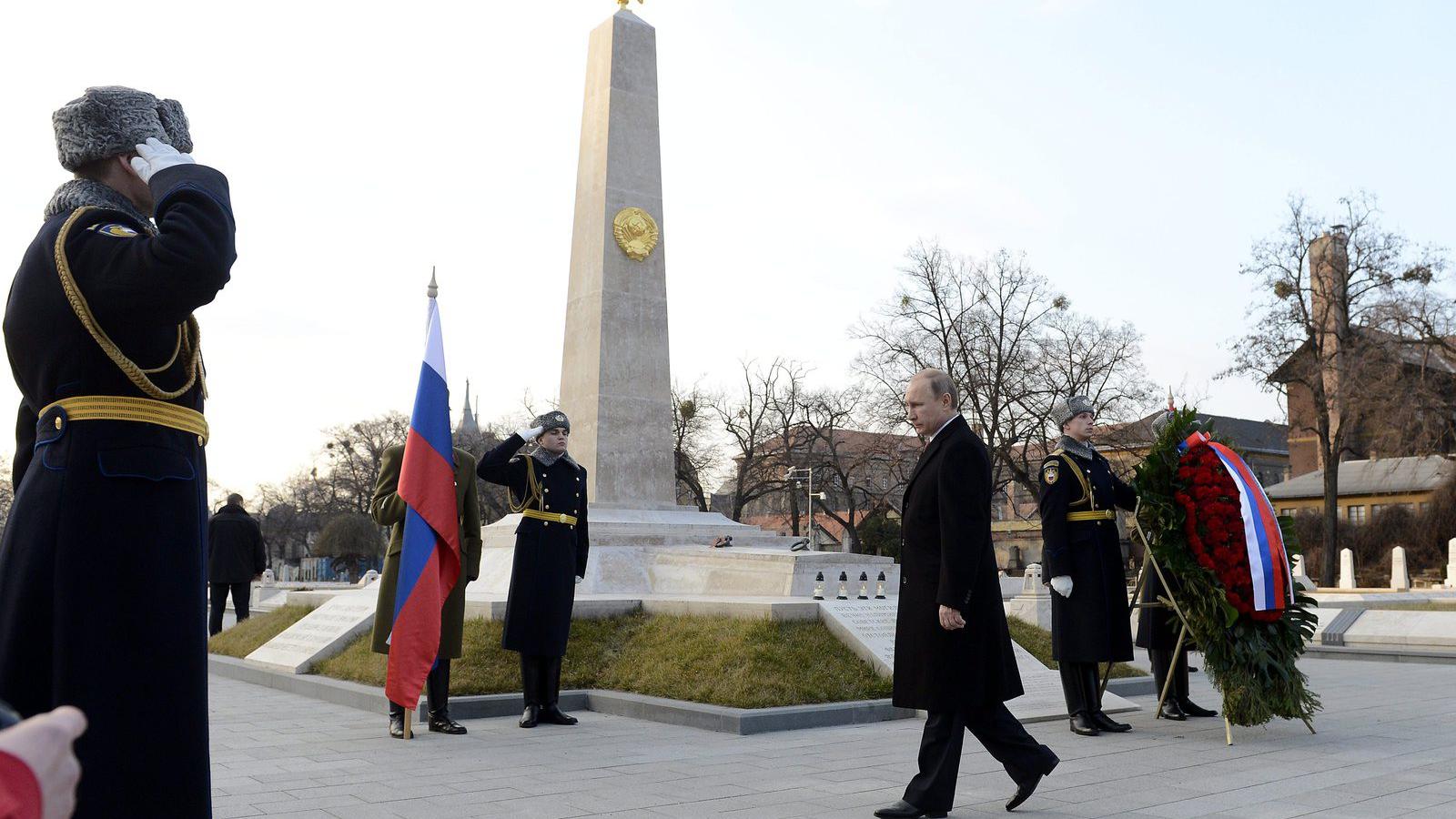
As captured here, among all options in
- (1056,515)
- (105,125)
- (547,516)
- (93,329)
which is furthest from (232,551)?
(93,329)

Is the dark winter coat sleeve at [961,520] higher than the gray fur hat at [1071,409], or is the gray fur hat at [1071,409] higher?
the gray fur hat at [1071,409]

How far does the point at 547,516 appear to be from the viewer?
9156 mm

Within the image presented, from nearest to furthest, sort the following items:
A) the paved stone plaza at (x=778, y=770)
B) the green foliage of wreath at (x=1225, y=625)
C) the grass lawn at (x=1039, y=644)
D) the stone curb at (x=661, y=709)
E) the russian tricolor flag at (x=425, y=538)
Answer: the paved stone plaza at (x=778, y=770)
the green foliage of wreath at (x=1225, y=625)
the russian tricolor flag at (x=425, y=538)
the stone curb at (x=661, y=709)
the grass lawn at (x=1039, y=644)

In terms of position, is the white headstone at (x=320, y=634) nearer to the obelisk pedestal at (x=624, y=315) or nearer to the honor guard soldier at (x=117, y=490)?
the obelisk pedestal at (x=624, y=315)

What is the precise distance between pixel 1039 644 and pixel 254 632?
8.99 m

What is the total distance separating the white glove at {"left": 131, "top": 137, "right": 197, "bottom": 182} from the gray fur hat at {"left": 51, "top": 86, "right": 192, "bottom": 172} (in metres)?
0.05

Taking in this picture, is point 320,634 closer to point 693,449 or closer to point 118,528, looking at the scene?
point 118,528

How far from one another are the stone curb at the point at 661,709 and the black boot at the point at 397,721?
53 centimetres

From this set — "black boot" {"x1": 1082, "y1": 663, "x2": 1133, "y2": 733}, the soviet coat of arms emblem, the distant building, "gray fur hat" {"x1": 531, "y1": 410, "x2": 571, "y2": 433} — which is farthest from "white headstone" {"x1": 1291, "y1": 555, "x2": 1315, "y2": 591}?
the distant building

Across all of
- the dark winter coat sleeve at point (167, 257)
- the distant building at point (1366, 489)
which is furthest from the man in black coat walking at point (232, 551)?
the distant building at point (1366, 489)

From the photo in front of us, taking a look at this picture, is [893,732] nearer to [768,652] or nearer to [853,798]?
[768,652]

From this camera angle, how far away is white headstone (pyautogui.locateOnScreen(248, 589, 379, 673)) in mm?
11641

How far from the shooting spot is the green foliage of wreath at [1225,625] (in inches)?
318

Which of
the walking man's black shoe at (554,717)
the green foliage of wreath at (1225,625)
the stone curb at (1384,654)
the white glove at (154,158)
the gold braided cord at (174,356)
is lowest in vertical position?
the stone curb at (1384,654)
